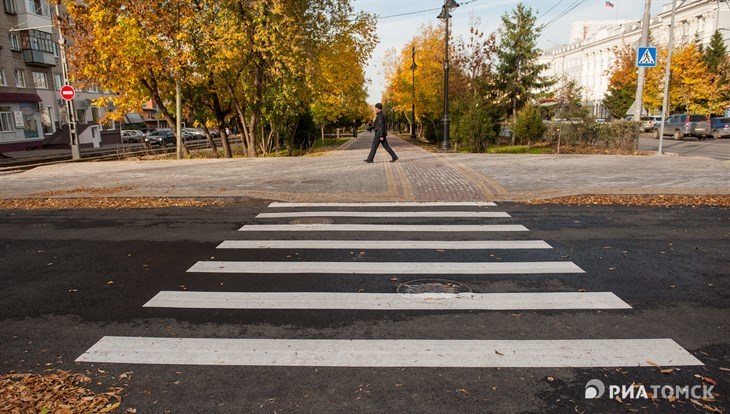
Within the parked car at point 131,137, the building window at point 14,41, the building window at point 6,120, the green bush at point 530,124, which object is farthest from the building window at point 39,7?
the green bush at point 530,124

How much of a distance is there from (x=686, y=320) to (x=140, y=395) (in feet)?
14.6

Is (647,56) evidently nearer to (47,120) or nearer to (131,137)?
(131,137)

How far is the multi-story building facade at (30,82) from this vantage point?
3728 cm

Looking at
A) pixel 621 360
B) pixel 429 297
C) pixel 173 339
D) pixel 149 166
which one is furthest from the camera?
pixel 149 166

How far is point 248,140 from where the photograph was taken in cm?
2470

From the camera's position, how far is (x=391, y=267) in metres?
5.75

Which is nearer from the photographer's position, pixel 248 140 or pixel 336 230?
pixel 336 230

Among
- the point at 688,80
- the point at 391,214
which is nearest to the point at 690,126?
the point at 688,80

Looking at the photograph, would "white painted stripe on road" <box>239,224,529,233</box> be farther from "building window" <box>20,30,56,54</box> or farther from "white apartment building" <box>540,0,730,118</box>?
"building window" <box>20,30,56,54</box>

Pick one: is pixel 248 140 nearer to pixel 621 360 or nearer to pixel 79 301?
pixel 79 301

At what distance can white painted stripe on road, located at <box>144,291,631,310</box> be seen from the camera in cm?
455

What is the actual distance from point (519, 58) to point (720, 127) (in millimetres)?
15620

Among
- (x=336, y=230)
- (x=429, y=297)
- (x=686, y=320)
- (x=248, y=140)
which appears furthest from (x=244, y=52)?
(x=686, y=320)

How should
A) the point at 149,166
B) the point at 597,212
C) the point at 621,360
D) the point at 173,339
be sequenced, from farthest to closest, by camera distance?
the point at 149,166, the point at 597,212, the point at 173,339, the point at 621,360
